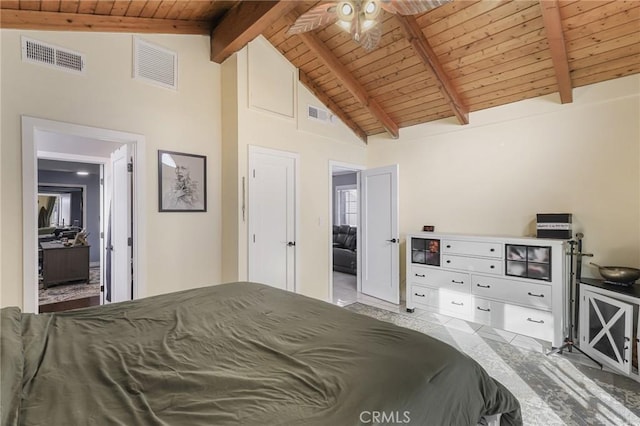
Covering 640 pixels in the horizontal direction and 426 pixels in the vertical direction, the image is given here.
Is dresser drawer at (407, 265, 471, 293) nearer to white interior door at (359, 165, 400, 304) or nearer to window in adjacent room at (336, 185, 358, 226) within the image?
white interior door at (359, 165, 400, 304)

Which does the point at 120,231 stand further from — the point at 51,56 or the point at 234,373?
the point at 234,373

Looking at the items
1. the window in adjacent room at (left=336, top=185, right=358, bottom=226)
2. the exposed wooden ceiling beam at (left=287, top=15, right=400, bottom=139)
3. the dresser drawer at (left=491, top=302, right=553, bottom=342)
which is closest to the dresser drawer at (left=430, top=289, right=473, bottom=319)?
the dresser drawer at (left=491, top=302, right=553, bottom=342)

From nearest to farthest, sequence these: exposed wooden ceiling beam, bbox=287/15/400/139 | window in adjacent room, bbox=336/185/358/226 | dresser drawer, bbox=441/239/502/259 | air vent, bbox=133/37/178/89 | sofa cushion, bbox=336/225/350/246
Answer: air vent, bbox=133/37/178/89, dresser drawer, bbox=441/239/502/259, exposed wooden ceiling beam, bbox=287/15/400/139, sofa cushion, bbox=336/225/350/246, window in adjacent room, bbox=336/185/358/226

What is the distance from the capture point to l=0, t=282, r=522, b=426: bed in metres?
0.88

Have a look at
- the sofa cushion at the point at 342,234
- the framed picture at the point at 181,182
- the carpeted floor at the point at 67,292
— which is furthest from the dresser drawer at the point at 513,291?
the carpeted floor at the point at 67,292

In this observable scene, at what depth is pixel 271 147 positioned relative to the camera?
3.82 metres

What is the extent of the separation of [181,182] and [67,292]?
133 inches

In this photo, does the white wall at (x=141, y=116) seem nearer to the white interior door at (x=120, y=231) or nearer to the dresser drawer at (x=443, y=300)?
the white interior door at (x=120, y=231)

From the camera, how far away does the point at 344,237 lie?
23.4 ft

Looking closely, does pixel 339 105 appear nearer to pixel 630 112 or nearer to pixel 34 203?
pixel 630 112

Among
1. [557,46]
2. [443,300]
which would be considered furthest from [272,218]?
[557,46]

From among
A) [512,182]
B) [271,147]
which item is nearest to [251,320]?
[271,147]

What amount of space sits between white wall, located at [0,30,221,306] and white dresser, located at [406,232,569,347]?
2645 mm

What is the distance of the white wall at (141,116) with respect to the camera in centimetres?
237
